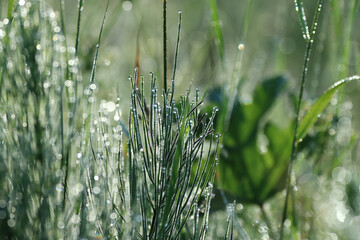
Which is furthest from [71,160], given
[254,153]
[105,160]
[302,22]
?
[254,153]

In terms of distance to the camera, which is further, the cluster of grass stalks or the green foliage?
the green foliage

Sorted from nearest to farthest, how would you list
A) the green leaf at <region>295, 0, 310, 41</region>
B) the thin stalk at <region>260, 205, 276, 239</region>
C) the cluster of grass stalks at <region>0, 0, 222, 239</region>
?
the cluster of grass stalks at <region>0, 0, 222, 239</region> → the green leaf at <region>295, 0, 310, 41</region> → the thin stalk at <region>260, 205, 276, 239</region>

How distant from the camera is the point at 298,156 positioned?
1.15m

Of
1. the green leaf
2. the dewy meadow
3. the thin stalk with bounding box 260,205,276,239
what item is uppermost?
the green leaf

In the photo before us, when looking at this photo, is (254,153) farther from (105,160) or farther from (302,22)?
(105,160)

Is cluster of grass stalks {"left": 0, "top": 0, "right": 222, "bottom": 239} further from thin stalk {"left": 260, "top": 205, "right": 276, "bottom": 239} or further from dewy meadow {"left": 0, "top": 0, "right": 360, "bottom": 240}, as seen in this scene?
thin stalk {"left": 260, "top": 205, "right": 276, "bottom": 239}

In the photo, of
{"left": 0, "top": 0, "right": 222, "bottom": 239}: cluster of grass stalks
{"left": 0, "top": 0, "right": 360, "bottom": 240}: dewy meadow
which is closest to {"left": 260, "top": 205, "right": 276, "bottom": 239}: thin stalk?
{"left": 0, "top": 0, "right": 360, "bottom": 240}: dewy meadow

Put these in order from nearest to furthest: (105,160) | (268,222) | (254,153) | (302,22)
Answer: (105,160) → (302,22) → (268,222) → (254,153)

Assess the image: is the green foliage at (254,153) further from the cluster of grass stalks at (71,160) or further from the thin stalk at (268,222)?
the cluster of grass stalks at (71,160)

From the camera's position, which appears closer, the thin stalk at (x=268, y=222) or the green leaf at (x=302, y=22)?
the green leaf at (x=302, y=22)

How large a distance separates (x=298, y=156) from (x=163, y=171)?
25.2 inches

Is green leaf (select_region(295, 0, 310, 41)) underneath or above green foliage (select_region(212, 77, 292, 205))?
above

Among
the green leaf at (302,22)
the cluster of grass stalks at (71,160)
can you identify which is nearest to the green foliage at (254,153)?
the green leaf at (302,22)

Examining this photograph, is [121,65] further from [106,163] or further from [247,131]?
[106,163]
